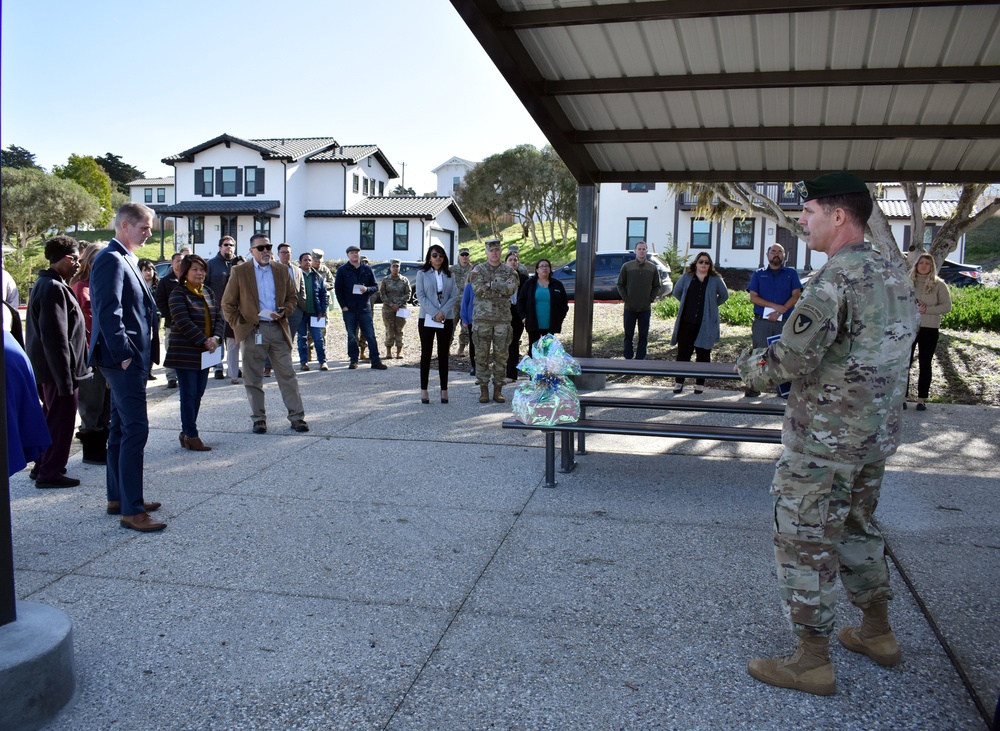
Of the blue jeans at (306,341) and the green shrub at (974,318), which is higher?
the green shrub at (974,318)

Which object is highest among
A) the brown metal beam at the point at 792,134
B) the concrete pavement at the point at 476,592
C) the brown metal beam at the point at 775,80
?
the brown metal beam at the point at 775,80

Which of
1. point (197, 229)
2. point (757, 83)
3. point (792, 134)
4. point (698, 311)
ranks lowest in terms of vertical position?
point (698, 311)

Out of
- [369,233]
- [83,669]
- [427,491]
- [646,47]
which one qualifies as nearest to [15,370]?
[83,669]

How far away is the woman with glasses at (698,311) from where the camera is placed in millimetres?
10695

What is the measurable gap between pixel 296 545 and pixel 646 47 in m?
4.74

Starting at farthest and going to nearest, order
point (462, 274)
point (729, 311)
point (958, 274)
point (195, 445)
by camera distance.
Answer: point (958, 274)
point (729, 311)
point (462, 274)
point (195, 445)

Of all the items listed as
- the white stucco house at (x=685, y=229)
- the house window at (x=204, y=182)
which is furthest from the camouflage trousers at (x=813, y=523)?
the house window at (x=204, y=182)

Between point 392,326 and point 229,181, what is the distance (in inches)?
1514

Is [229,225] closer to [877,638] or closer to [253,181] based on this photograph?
[253,181]

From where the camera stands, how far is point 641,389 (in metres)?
11.1

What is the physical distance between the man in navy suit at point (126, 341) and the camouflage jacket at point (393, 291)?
27.6 ft

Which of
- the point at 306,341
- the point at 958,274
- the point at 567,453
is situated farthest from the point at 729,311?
the point at 958,274

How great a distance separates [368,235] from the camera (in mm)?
47656

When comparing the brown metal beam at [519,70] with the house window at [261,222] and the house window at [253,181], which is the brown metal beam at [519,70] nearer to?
the house window at [261,222]
